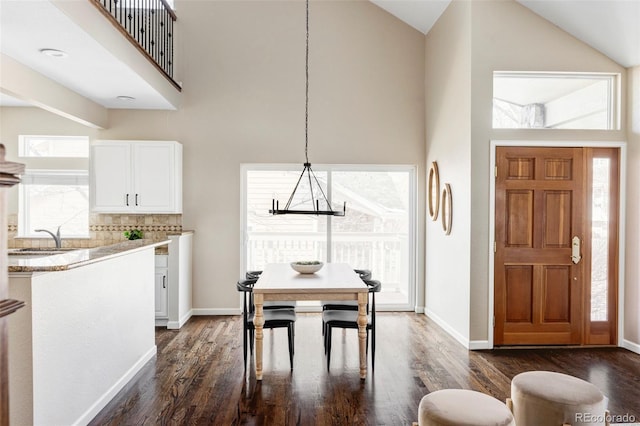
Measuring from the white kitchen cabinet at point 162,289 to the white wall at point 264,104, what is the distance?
559 mm

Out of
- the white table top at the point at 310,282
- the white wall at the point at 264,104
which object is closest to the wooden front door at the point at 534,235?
the white table top at the point at 310,282

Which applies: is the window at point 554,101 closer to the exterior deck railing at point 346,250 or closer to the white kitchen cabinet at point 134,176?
the exterior deck railing at point 346,250

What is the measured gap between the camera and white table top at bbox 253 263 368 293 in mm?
3324

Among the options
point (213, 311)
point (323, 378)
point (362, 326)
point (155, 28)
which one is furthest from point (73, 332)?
point (155, 28)

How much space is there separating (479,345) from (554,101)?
2.60 meters

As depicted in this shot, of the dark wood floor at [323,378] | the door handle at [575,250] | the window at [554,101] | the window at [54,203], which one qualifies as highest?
the window at [554,101]

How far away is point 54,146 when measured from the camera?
5.51 m

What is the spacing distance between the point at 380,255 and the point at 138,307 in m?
3.25

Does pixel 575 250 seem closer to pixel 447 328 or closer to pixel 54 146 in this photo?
pixel 447 328

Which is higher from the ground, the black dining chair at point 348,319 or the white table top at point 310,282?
the white table top at point 310,282

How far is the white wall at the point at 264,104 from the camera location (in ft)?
17.9

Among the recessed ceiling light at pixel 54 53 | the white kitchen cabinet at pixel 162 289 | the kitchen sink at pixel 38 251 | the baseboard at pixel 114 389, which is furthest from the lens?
the white kitchen cabinet at pixel 162 289

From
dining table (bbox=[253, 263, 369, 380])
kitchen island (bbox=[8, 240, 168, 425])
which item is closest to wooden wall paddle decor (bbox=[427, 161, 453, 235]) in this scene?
dining table (bbox=[253, 263, 369, 380])

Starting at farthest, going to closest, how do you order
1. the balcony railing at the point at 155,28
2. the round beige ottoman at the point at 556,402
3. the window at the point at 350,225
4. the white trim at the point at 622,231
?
1. the window at the point at 350,225
2. the balcony railing at the point at 155,28
3. the white trim at the point at 622,231
4. the round beige ottoman at the point at 556,402
